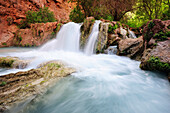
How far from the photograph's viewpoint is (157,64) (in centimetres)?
297

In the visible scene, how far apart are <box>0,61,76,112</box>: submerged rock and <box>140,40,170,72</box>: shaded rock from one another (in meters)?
2.86

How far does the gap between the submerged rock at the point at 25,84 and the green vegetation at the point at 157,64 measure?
2.85 m

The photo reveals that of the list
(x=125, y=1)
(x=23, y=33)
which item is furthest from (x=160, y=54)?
(x=23, y=33)

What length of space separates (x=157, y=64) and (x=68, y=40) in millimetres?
7138

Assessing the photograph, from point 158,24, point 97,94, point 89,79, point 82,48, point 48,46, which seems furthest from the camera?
point 48,46

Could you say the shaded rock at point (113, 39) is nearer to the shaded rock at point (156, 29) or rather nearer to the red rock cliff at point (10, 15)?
the shaded rock at point (156, 29)

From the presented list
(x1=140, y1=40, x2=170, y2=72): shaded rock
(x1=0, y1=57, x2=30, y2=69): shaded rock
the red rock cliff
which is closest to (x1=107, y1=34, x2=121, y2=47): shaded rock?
(x1=140, y1=40, x2=170, y2=72): shaded rock

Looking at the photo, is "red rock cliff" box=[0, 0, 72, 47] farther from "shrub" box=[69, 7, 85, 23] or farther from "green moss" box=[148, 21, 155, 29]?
"green moss" box=[148, 21, 155, 29]

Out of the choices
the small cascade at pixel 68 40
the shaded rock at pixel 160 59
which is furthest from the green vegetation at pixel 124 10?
the shaded rock at pixel 160 59

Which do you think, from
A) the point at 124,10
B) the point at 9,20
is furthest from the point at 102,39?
the point at 9,20

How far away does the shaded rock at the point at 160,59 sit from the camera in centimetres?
281

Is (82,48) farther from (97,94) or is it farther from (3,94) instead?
(3,94)

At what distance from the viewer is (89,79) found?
2947mm

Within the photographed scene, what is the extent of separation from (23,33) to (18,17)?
4105 millimetres
